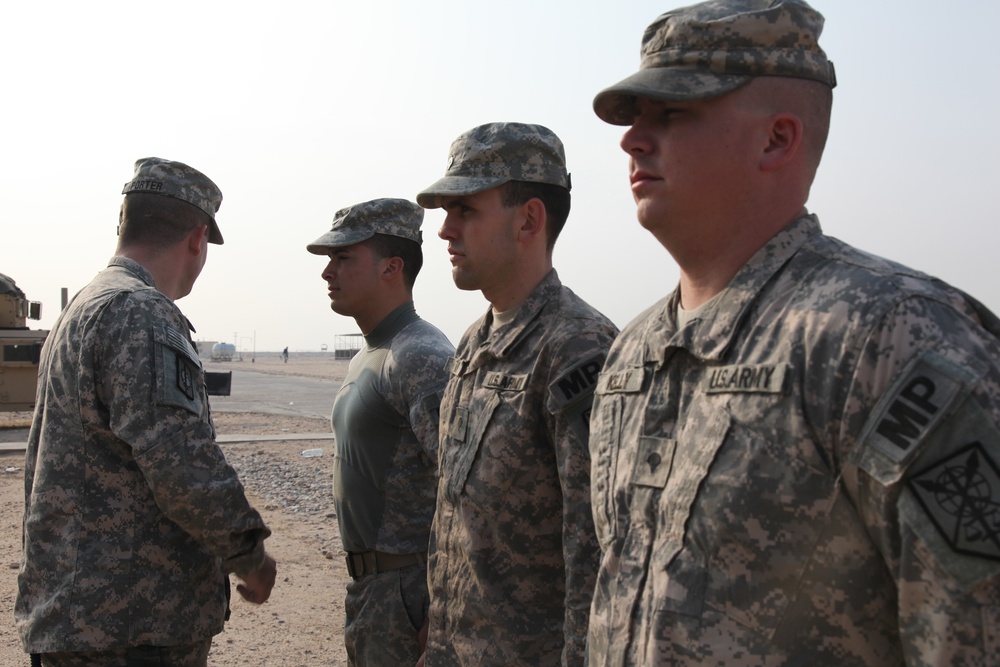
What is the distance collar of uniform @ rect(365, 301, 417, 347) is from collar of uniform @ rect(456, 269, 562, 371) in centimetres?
114

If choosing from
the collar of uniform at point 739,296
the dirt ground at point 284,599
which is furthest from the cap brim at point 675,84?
the dirt ground at point 284,599

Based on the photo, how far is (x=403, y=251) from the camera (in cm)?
461

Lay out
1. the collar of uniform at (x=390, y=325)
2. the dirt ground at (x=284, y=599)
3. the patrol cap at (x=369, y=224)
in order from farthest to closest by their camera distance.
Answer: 1. the dirt ground at (x=284, y=599)
2. the patrol cap at (x=369, y=224)
3. the collar of uniform at (x=390, y=325)

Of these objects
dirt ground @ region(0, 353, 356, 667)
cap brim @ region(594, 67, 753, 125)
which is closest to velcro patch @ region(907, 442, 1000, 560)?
cap brim @ region(594, 67, 753, 125)

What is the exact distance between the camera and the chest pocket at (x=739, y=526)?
61.4 inches

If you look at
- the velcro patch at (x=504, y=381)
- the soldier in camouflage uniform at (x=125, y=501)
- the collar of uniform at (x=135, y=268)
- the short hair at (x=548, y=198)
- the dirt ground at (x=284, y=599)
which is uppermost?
the short hair at (x=548, y=198)

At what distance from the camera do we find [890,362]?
1.48 m

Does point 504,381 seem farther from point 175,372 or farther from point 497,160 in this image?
point 175,372

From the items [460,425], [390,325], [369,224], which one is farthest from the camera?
[369,224]

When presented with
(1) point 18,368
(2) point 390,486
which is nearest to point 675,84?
(2) point 390,486

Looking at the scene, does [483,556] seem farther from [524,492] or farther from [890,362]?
[890,362]

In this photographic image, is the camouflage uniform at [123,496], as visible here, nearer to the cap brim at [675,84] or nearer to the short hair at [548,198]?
the short hair at [548,198]

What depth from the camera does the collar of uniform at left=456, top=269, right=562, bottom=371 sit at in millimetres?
2955

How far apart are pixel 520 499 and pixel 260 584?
54.6 inches
